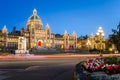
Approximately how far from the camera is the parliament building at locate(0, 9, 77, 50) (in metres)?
157

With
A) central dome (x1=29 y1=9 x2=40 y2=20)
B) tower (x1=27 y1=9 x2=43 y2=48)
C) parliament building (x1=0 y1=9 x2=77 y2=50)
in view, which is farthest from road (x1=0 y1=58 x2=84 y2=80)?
central dome (x1=29 y1=9 x2=40 y2=20)

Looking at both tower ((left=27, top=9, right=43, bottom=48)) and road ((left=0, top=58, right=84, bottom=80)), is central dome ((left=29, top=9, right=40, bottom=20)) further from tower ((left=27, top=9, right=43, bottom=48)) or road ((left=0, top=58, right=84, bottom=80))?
road ((left=0, top=58, right=84, bottom=80))

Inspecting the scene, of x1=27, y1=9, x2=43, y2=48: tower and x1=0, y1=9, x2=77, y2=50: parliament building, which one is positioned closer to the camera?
x1=0, y1=9, x2=77, y2=50: parliament building

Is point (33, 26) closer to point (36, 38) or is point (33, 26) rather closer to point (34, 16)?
point (36, 38)

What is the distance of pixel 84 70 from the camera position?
7941 mm

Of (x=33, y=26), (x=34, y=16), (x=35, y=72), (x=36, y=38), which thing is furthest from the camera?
(x=34, y=16)

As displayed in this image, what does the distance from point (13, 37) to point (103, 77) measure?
154637mm

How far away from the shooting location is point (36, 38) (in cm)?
16500

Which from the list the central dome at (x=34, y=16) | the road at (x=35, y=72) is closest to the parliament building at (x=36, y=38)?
the central dome at (x=34, y=16)

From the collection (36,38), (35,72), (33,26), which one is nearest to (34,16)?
(33,26)

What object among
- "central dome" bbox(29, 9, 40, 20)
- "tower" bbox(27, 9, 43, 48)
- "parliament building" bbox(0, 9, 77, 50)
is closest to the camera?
"parliament building" bbox(0, 9, 77, 50)

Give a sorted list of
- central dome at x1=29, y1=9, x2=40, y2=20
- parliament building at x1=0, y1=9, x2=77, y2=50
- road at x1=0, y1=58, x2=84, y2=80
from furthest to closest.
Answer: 1. central dome at x1=29, y1=9, x2=40, y2=20
2. parliament building at x1=0, y1=9, x2=77, y2=50
3. road at x1=0, y1=58, x2=84, y2=80

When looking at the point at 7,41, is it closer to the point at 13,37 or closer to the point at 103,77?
the point at 13,37

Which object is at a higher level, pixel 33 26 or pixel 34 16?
A: pixel 34 16
